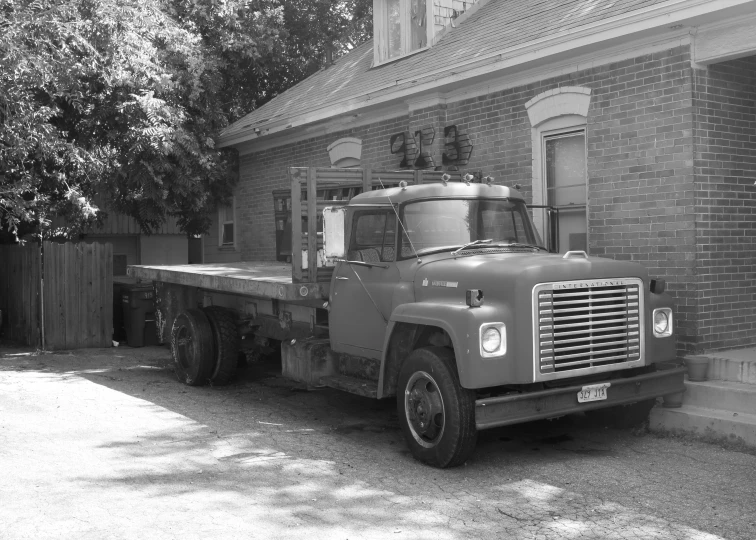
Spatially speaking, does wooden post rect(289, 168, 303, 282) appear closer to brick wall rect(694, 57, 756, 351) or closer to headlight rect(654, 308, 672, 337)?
headlight rect(654, 308, 672, 337)

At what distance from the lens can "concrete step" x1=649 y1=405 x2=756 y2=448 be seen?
23.6 ft

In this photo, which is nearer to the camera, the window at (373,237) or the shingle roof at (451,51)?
the window at (373,237)

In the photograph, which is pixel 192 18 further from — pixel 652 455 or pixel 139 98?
pixel 652 455

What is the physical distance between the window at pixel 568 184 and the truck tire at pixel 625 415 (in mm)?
2344

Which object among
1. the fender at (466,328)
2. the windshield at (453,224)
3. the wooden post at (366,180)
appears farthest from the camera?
the wooden post at (366,180)

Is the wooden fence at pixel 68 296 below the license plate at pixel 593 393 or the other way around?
the other way around

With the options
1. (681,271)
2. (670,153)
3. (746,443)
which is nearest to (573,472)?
(746,443)

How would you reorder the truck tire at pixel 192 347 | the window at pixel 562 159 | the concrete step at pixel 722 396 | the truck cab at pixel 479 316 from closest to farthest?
the truck cab at pixel 479 316 → the concrete step at pixel 722 396 → the window at pixel 562 159 → the truck tire at pixel 192 347

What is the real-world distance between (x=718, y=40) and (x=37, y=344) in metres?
11.5

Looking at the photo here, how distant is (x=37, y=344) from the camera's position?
564 inches

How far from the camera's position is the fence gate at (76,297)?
1419cm

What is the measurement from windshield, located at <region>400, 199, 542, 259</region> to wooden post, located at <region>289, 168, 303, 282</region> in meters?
1.29

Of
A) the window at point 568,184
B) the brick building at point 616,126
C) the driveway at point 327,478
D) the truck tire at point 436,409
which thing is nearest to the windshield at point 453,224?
the truck tire at point 436,409

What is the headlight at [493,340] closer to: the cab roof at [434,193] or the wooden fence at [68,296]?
the cab roof at [434,193]
